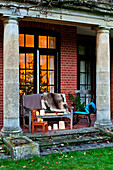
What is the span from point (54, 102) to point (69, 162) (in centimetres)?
307

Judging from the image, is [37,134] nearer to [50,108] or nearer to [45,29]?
[50,108]

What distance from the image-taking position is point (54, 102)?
814 cm

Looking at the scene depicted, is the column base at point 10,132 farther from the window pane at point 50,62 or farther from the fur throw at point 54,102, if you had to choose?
the window pane at point 50,62

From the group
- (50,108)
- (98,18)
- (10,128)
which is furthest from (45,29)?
(10,128)

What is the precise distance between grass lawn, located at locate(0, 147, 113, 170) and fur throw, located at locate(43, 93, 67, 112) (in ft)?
7.68

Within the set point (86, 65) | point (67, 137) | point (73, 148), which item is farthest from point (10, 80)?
point (86, 65)

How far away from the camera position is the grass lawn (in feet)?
16.3

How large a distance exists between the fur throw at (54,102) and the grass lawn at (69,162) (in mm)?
2342

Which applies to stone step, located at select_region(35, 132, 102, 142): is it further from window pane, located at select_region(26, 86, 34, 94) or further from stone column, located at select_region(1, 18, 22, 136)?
window pane, located at select_region(26, 86, 34, 94)

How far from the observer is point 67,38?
9000 mm

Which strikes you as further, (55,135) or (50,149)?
(55,135)

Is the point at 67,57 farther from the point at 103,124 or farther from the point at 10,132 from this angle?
the point at 10,132

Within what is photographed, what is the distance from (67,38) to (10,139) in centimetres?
426

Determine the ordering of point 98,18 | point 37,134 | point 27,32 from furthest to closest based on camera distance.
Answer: point 27,32, point 98,18, point 37,134
